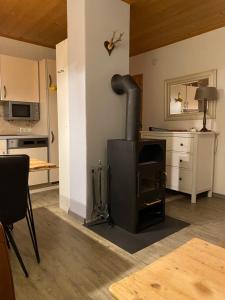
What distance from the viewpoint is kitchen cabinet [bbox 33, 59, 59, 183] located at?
4027 millimetres

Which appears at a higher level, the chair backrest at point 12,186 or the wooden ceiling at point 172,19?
the wooden ceiling at point 172,19

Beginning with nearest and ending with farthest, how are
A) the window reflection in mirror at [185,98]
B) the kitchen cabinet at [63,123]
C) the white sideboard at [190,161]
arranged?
1. the kitchen cabinet at [63,123]
2. the white sideboard at [190,161]
3. the window reflection in mirror at [185,98]

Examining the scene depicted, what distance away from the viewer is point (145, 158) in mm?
2723

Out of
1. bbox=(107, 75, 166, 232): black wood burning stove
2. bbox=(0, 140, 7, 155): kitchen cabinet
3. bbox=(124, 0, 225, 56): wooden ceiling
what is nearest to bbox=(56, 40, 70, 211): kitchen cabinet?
bbox=(107, 75, 166, 232): black wood burning stove

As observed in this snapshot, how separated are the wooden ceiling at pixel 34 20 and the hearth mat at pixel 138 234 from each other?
2621 mm

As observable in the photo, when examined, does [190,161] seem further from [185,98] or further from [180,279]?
[180,279]

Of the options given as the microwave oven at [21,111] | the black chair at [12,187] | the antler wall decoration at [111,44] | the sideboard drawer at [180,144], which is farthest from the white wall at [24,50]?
the black chair at [12,187]

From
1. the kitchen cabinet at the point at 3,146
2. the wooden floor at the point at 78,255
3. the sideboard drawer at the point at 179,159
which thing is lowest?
the wooden floor at the point at 78,255

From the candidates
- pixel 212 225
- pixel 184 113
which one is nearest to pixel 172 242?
pixel 212 225

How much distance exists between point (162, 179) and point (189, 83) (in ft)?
6.47

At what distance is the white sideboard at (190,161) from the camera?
10.5 ft

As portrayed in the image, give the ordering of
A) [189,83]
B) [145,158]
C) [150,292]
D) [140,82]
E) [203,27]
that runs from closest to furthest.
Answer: [150,292], [145,158], [203,27], [189,83], [140,82]

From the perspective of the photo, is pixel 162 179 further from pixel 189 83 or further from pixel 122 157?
pixel 189 83

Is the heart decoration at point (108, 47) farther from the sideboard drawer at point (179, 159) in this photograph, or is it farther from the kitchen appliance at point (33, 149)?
the kitchen appliance at point (33, 149)
